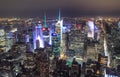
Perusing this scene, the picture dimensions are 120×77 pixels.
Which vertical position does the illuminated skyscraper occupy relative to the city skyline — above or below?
below

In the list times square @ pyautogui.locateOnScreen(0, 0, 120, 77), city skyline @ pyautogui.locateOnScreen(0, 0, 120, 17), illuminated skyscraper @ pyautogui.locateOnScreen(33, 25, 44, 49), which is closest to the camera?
city skyline @ pyautogui.locateOnScreen(0, 0, 120, 17)

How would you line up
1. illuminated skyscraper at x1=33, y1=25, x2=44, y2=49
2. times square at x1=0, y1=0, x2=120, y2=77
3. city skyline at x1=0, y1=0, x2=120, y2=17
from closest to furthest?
city skyline at x1=0, y1=0, x2=120, y2=17 → times square at x1=0, y1=0, x2=120, y2=77 → illuminated skyscraper at x1=33, y1=25, x2=44, y2=49

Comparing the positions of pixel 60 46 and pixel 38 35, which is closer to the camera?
pixel 60 46

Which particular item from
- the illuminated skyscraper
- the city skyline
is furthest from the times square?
the city skyline

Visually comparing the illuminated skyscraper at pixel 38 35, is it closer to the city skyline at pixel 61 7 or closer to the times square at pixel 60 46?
the times square at pixel 60 46

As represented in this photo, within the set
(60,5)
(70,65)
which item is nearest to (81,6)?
(60,5)

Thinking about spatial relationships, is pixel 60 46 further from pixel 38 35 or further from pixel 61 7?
pixel 61 7

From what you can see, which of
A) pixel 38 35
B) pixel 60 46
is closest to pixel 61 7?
pixel 60 46

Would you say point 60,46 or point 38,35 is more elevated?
point 38,35

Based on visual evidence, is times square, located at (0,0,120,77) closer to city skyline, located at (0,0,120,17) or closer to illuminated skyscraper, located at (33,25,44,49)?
illuminated skyscraper, located at (33,25,44,49)

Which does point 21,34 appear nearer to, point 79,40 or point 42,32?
point 42,32

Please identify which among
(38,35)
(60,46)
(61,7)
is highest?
(61,7)
